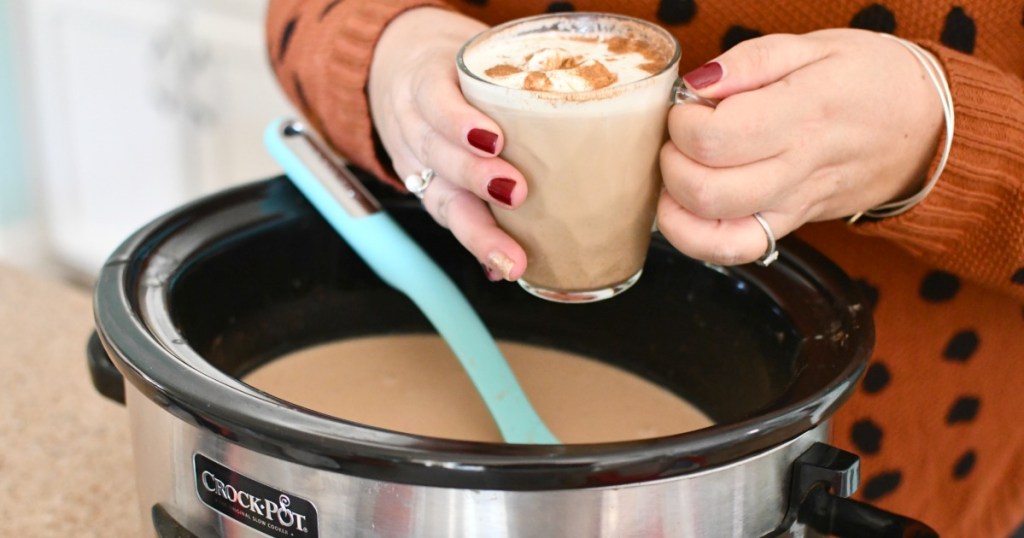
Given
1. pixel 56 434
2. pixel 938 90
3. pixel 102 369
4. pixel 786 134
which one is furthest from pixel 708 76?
pixel 56 434

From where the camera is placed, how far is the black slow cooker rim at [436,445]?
440 mm

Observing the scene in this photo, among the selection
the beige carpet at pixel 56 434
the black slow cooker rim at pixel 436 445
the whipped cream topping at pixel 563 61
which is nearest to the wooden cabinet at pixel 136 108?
the beige carpet at pixel 56 434

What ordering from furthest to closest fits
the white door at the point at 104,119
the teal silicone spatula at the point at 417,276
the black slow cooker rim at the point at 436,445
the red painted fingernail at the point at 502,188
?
the white door at the point at 104,119 < the teal silicone spatula at the point at 417,276 < the red painted fingernail at the point at 502,188 < the black slow cooker rim at the point at 436,445

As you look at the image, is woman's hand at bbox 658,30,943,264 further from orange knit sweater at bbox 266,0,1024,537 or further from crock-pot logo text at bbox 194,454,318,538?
crock-pot logo text at bbox 194,454,318,538

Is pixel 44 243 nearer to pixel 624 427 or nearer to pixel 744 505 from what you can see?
pixel 624 427

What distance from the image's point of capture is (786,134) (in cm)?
53

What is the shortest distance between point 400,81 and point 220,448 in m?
0.25

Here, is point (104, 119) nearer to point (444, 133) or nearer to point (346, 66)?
point (346, 66)

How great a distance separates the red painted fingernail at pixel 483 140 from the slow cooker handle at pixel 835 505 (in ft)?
0.69

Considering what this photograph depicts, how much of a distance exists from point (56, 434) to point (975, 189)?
2.27 feet

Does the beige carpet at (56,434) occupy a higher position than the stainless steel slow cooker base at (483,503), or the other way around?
the stainless steel slow cooker base at (483,503)

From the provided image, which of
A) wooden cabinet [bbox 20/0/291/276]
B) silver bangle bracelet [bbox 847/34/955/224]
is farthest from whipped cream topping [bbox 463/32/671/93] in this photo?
wooden cabinet [bbox 20/0/291/276]

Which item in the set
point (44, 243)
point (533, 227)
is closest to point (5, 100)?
point (44, 243)

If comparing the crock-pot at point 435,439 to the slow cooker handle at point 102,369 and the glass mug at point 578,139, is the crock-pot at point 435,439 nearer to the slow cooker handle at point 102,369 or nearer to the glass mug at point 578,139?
the slow cooker handle at point 102,369
